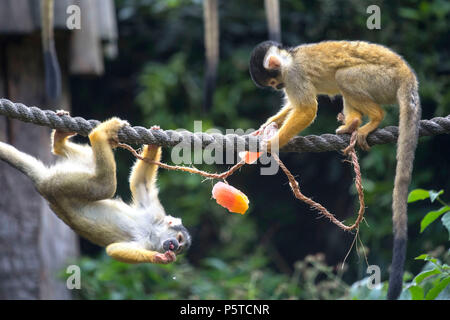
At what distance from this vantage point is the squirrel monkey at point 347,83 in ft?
11.6

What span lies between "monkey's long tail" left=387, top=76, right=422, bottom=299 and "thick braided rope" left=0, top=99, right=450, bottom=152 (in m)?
0.12

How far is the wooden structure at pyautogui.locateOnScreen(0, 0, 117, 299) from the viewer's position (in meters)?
5.79

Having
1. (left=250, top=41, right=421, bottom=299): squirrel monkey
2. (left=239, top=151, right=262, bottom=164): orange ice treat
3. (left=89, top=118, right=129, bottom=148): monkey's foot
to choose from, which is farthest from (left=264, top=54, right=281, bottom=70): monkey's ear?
(left=89, top=118, right=129, bottom=148): monkey's foot

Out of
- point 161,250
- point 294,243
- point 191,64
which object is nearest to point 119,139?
point 161,250

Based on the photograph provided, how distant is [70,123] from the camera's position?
3422 mm

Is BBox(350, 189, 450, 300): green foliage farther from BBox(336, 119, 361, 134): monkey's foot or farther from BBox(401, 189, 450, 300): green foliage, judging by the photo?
BBox(336, 119, 361, 134): monkey's foot

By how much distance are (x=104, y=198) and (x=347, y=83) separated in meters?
1.81

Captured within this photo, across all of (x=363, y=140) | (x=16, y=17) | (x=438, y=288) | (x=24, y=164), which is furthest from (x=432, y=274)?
(x=16, y=17)

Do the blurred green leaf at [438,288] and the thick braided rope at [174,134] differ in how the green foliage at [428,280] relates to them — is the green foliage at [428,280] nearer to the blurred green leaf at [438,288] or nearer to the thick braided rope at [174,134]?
the blurred green leaf at [438,288]

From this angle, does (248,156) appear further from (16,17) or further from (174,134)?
(16,17)

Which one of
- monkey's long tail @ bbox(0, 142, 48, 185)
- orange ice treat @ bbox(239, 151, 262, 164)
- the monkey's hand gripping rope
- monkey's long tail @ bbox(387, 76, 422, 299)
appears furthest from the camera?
monkey's long tail @ bbox(0, 142, 48, 185)

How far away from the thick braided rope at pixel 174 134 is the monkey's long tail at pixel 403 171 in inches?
4.7

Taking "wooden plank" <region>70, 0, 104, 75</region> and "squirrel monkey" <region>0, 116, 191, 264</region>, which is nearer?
"squirrel monkey" <region>0, 116, 191, 264</region>

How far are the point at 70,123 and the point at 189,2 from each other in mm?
5028
